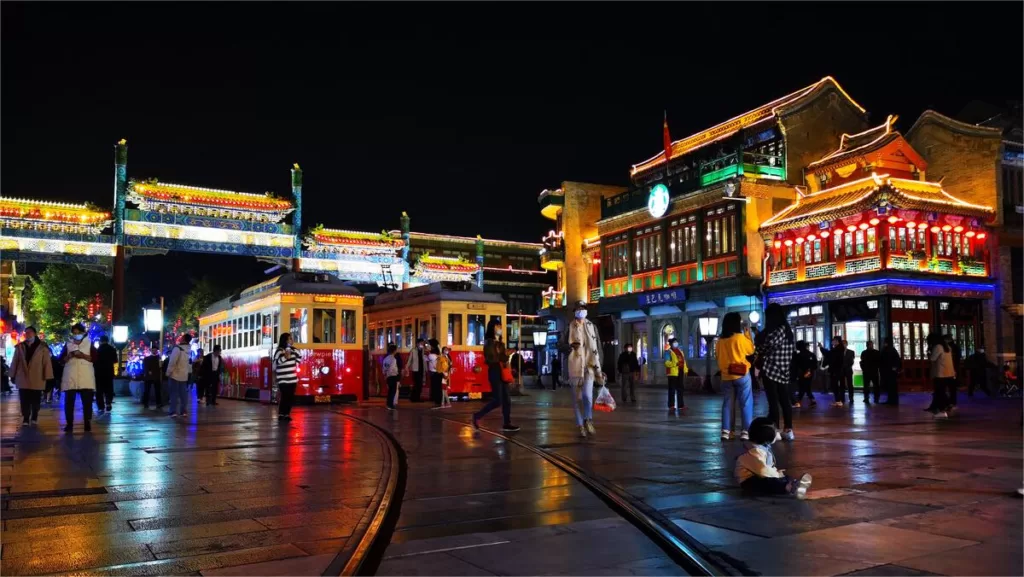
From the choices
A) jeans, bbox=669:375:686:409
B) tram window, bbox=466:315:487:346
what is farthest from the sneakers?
tram window, bbox=466:315:487:346

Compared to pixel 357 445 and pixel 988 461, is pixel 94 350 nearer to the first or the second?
pixel 357 445

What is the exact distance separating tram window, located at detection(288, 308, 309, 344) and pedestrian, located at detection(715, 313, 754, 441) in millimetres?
12879

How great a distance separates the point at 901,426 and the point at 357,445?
8.01 meters

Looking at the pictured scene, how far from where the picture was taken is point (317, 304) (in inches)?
842

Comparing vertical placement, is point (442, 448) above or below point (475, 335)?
below

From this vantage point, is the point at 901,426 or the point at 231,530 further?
the point at 901,426

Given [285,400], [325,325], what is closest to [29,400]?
[285,400]

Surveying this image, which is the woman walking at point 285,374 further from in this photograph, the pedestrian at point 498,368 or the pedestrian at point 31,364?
the pedestrian at point 498,368

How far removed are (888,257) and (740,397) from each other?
890 inches

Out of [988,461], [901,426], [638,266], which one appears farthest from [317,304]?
[638,266]

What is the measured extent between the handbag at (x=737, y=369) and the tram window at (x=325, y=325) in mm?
13250

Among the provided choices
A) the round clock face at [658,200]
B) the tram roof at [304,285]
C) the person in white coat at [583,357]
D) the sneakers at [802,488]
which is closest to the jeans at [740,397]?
the person in white coat at [583,357]

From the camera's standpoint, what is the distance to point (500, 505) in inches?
255

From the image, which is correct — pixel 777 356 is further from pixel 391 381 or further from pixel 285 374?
pixel 391 381
